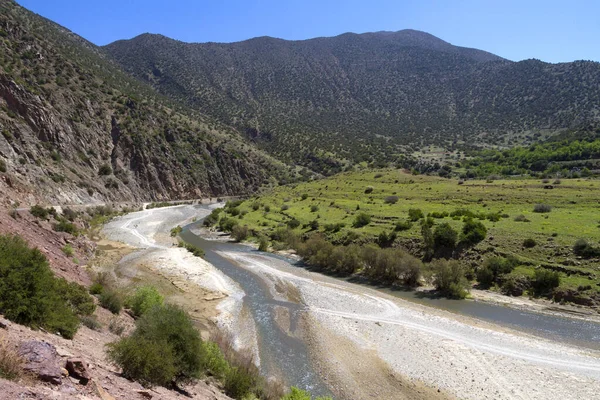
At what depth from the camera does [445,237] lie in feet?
134

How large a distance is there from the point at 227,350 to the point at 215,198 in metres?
103

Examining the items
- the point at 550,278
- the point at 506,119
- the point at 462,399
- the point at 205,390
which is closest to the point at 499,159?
the point at 506,119

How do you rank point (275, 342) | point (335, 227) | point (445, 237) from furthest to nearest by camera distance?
1. point (335, 227)
2. point (445, 237)
3. point (275, 342)

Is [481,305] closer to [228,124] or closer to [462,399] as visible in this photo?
[462,399]

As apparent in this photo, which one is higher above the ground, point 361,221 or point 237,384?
point 361,221

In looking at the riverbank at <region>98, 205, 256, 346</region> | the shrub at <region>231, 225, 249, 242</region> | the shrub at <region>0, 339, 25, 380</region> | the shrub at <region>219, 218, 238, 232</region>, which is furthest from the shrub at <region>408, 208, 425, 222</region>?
the shrub at <region>0, 339, 25, 380</region>

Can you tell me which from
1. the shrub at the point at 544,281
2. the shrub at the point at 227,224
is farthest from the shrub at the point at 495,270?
the shrub at the point at 227,224

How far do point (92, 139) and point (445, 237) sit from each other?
76.8m

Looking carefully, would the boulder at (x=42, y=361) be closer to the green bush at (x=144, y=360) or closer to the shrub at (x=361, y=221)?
the green bush at (x=144, y=360)

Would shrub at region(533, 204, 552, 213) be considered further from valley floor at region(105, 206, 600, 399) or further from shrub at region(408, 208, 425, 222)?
valley floor at region(105, 206, 600, 399)

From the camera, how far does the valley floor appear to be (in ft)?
60.2

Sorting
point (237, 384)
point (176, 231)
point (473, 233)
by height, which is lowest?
point (176, 231)

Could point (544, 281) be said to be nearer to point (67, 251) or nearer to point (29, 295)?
point (29, 295)

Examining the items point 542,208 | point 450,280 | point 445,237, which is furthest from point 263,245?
point 542,208
